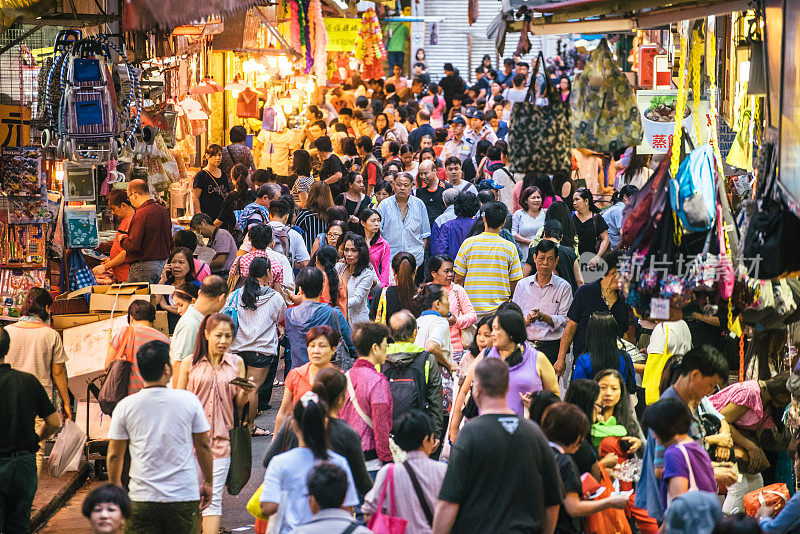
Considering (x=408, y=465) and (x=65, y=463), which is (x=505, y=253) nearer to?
(x=65, y=463)

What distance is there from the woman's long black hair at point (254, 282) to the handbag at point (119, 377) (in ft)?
4.38

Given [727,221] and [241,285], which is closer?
[727,221]

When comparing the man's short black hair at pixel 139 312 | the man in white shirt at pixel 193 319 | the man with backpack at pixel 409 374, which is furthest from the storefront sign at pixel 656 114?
the man's short black hair at pixel 139 312

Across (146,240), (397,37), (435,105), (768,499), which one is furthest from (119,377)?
(397,37)

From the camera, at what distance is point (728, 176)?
10.1 meters

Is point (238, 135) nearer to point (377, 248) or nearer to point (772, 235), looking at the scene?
point (377, 248)

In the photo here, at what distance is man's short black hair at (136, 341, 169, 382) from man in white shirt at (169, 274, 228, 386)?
1.76 metres

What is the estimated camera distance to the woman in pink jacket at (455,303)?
Result: 983 cm

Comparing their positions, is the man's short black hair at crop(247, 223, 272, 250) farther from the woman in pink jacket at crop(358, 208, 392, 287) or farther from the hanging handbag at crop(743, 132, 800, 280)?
the hanging handbag at crop(743, 132, 800, 280)

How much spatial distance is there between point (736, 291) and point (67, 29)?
23.1 feet

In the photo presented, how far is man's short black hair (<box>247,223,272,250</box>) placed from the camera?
1041 centimetres

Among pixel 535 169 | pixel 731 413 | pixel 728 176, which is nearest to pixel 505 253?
pixel 728 176

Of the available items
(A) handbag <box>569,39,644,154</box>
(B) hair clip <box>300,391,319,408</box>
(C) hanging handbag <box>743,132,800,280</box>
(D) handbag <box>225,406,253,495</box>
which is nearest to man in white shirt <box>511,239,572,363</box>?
(D) handbag <box>225,406,253,495</box>

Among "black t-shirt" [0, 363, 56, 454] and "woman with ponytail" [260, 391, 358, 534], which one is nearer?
"woman with ponytail" [260, 391, 358, 534]
